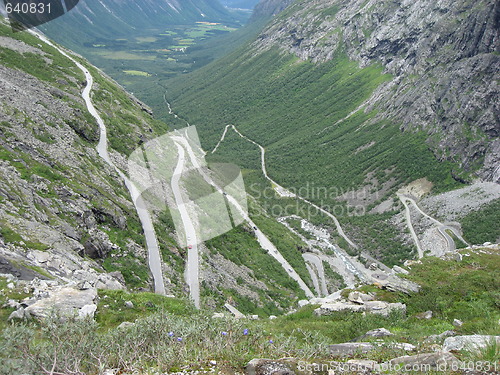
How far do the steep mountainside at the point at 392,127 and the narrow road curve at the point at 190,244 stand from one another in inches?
2012

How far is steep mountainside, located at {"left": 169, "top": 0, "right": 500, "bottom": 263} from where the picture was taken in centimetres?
10169

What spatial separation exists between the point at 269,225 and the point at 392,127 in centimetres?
7946

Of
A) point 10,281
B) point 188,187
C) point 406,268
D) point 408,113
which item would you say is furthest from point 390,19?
point 10,281

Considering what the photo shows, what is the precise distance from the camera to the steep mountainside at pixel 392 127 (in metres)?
102

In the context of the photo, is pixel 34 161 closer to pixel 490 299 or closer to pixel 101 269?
pixel 101 269

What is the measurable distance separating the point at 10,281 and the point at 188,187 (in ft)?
154

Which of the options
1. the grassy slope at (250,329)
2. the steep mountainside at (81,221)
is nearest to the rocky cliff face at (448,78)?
the steep mountainside at (81,221)

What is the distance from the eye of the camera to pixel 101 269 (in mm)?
30297

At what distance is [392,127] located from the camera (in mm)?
134250

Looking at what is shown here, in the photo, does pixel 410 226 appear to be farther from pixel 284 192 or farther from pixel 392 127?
pixel 392 127

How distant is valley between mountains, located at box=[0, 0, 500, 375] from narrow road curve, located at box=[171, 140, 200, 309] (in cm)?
26

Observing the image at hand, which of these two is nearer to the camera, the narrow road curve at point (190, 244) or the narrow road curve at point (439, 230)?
the narrow road curve at point (190, 244)

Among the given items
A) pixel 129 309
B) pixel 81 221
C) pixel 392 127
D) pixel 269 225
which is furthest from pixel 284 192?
pixel 129 309

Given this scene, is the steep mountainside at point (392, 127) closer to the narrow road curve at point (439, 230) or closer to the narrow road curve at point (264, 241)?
the narrow road curve at point (439, 230)
